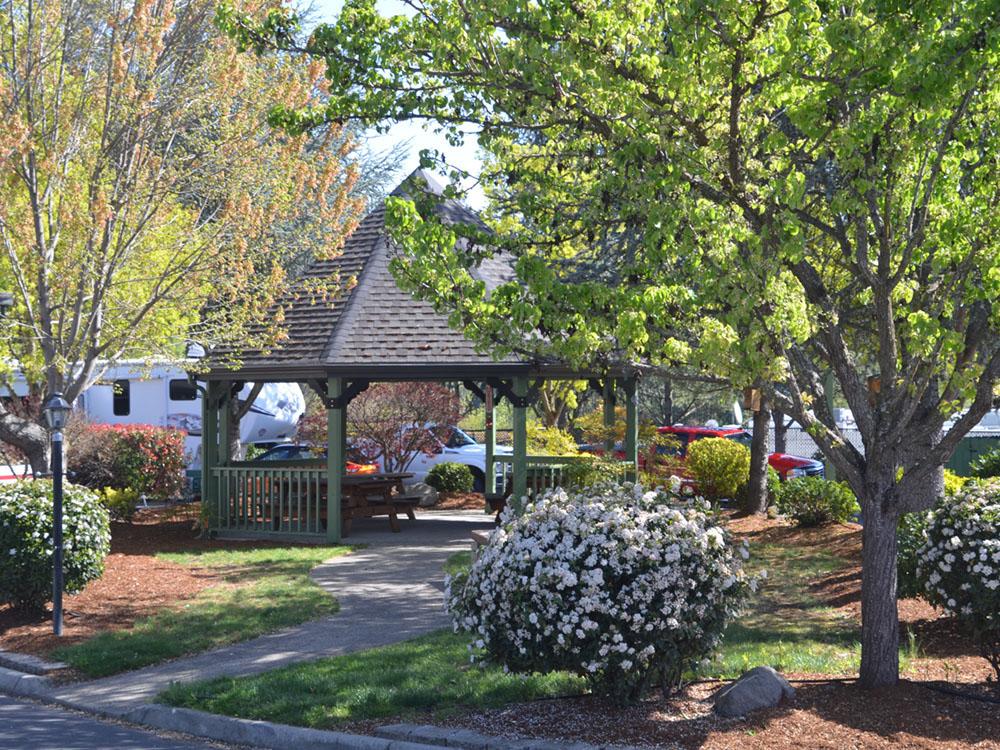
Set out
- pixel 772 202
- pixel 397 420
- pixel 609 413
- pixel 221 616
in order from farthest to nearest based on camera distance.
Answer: pixel 397 420 < pixel 609 413 < pixel 221 616 < pixel 772 202

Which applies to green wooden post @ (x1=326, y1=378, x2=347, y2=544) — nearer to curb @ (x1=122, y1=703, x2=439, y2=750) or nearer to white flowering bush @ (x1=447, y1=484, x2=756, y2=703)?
curb @ (x1=122, y1=703, x2=439, y2=750)

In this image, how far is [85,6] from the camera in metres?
14.1

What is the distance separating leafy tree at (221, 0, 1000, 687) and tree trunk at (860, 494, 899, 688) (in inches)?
0.5

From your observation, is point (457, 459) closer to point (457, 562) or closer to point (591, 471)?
point (591, 471)

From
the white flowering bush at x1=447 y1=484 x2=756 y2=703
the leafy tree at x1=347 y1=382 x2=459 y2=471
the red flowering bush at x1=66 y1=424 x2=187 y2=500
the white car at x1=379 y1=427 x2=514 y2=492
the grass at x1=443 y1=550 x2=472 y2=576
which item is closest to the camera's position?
the white flowering bush at x1=447 y1=484 x2=756 y2=703

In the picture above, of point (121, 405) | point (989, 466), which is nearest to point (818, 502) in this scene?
point (989, 466)

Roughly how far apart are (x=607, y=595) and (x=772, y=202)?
3241 mm

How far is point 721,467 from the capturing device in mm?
21625

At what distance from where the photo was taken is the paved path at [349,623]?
31.1ft

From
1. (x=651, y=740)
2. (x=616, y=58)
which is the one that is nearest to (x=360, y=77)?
(x=616, y=58)

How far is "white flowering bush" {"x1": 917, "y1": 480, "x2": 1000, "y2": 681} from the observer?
8.09 metres

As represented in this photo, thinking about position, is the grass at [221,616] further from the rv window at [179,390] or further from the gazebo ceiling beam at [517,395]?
the rv window at [179,390]

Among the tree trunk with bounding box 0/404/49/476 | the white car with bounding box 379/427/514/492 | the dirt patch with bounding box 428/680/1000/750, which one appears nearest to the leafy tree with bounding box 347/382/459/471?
the white car with bounding box 379/427/514/492

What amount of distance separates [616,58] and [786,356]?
8.55 feet
